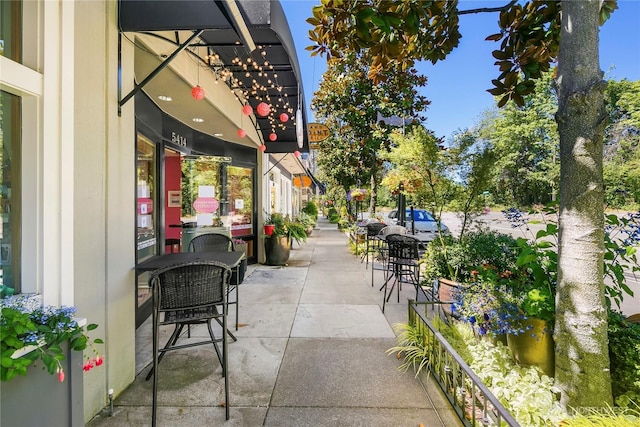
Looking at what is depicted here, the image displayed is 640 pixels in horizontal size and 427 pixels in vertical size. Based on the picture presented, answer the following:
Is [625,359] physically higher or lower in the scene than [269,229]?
lower

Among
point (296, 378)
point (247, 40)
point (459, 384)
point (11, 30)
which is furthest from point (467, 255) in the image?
point (11, 30)

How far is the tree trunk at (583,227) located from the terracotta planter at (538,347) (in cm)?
25

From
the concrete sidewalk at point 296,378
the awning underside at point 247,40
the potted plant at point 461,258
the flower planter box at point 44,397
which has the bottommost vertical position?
the concrete sidewalk at point 296,378

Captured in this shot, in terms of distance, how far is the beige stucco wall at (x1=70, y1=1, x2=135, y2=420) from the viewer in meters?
2.03

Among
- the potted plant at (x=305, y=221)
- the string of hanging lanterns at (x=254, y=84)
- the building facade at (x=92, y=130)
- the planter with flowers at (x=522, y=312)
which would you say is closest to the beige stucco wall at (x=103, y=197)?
the building facade at (x=92, y=130)

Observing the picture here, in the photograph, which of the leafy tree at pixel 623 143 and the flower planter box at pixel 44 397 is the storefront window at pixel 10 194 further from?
the leafy tree at pixel 623 143

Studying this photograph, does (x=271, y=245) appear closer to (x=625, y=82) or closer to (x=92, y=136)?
(x=92, y=136)

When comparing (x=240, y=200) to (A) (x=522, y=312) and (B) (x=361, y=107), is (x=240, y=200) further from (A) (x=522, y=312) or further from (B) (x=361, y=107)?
(A) (x=522, y=312)

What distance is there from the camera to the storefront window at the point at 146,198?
4083mm

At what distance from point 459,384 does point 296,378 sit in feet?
4.51

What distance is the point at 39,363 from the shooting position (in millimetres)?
1568

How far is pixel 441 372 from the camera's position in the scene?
8.27 feet

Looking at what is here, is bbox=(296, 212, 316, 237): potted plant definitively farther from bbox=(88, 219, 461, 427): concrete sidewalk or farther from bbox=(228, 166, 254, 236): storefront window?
bbox=(88, 219, 461, 427): concrete sidewalk

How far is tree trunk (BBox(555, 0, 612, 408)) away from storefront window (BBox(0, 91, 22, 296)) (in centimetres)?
350
